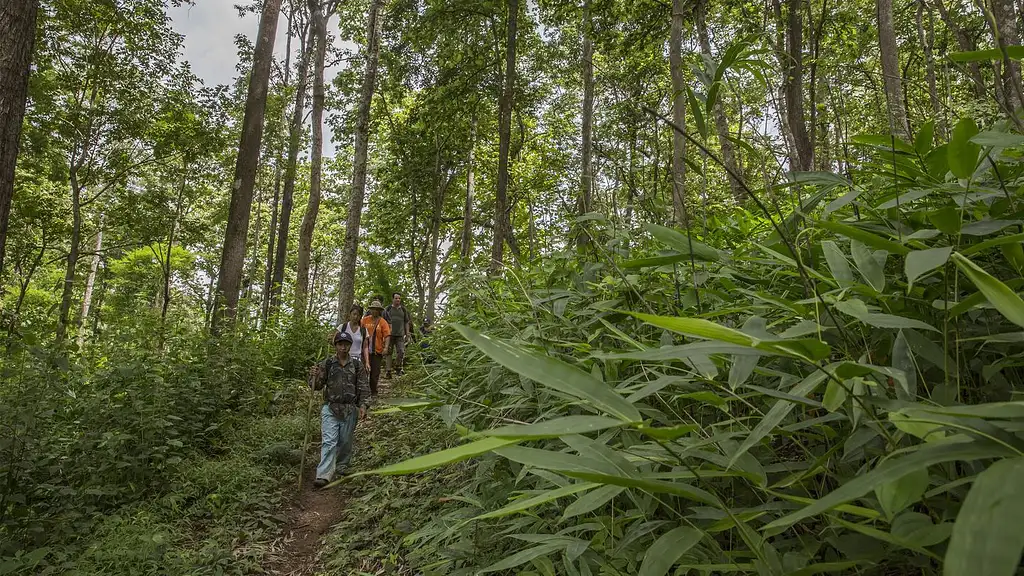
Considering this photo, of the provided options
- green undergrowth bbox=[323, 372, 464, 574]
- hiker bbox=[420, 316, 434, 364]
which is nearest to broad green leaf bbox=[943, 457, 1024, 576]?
green undergrowth bbox=[323, 372, 464, 574]

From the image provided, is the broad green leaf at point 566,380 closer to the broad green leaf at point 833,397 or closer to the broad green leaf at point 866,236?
the broad green leaf at point 833,397

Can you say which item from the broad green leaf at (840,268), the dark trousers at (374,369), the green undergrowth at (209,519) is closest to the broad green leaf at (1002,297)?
the broad green leaf at (840,268)

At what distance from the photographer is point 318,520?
5.11 meters

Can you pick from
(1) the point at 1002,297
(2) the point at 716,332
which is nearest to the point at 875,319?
(1) the point at 1002,297

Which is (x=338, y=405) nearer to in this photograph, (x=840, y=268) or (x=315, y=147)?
(x=840, y=268)

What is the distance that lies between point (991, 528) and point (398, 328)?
11062 mm

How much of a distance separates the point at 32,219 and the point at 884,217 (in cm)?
1545

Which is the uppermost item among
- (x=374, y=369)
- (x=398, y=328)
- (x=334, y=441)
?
(x=398, y=328)

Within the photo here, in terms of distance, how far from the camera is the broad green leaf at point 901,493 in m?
0.59

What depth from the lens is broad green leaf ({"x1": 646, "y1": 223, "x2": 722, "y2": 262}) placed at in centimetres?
121

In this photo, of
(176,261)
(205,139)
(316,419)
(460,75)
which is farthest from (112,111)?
(176,261)

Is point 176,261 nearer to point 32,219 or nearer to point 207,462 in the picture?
point 32,219

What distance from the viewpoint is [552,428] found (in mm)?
619

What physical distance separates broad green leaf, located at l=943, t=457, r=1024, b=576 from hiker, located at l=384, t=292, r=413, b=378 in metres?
10.9
